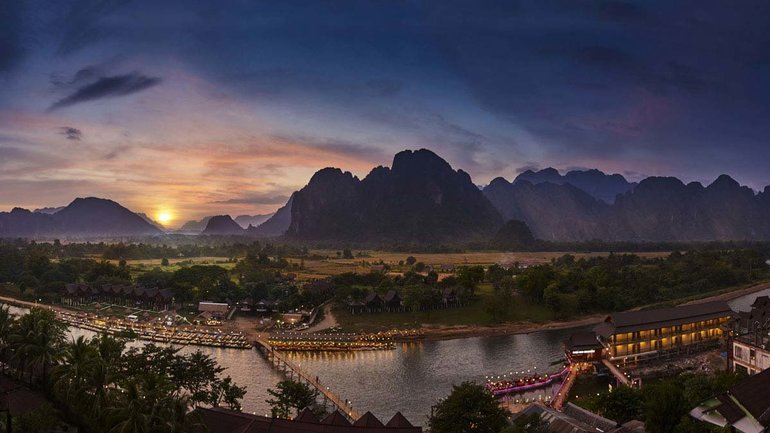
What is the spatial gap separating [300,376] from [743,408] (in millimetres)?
22892

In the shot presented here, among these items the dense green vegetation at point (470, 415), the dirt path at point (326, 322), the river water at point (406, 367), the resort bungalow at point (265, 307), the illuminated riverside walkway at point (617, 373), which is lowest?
the river water at point (406, 367)

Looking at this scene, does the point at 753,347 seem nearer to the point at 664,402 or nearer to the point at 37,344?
the point at 664,402

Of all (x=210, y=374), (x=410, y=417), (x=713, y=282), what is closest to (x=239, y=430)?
(x=210, y=374)

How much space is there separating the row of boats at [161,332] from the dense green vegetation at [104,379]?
38.9 feet

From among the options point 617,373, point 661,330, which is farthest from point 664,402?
point 661,330

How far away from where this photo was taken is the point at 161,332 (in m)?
43.6

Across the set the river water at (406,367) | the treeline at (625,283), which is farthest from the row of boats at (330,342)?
the treeline at (625,283)

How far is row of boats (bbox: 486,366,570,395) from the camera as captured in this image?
29.4 metres

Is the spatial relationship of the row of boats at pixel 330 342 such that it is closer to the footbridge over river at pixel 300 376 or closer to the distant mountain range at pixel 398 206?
the footbridge over river at pixel 300 376

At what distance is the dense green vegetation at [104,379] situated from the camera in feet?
46.3

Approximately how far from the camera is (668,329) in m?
36.4

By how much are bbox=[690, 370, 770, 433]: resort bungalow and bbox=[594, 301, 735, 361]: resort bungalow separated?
1756 centimetres

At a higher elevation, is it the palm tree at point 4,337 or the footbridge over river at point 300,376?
the palm tree at point 4,337

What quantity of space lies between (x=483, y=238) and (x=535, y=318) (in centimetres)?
11047
